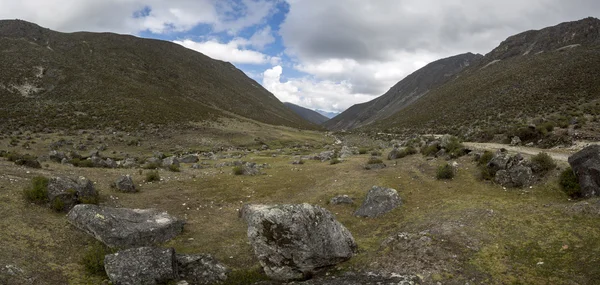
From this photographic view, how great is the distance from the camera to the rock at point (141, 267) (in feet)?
38.6

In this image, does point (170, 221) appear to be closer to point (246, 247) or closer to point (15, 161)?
point (246, 247)

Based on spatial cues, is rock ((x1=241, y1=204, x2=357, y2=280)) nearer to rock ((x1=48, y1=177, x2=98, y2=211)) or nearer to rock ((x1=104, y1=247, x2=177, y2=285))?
rock ((x1=104, y1=247, x2=177, y2=285))

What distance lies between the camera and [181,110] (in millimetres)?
93438

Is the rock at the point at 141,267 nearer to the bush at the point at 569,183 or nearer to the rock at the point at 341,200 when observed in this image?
the rock at the point at 341,200

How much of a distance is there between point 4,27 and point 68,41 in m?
21.8

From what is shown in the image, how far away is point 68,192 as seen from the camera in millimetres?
17219

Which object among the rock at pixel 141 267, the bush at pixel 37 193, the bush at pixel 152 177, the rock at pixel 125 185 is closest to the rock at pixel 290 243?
the rock at pixel 141 267

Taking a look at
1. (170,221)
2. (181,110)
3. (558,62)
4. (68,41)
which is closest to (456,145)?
(170,221)

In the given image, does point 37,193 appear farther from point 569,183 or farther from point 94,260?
point 569,183

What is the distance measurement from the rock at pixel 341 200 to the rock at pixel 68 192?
1396 centimetres

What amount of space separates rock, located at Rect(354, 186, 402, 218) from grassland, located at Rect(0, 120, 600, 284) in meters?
0.67

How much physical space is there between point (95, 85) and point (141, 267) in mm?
98792

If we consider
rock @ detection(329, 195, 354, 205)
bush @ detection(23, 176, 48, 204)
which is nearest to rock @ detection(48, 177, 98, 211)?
bush @ detection(23, 176, 48, 204)

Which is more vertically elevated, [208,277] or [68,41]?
[68,41]
